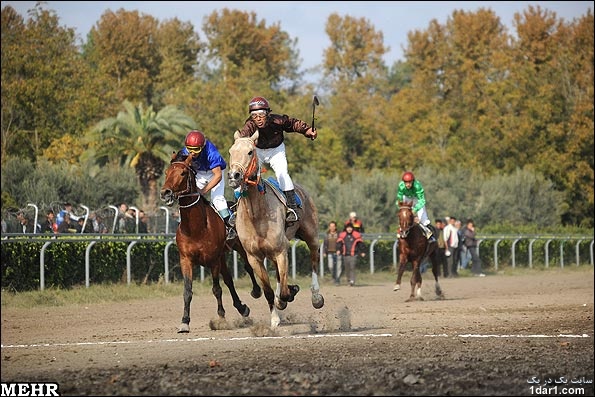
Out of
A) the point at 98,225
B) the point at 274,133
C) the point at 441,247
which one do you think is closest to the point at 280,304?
the point at 274,133

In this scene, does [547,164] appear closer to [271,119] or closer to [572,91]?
[572,91]

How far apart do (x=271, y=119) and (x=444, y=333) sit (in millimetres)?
3753

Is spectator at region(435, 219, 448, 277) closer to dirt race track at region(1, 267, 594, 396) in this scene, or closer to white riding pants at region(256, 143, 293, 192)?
dirt race track at region(1, 267, 594, 396)

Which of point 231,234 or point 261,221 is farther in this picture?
point 231,234

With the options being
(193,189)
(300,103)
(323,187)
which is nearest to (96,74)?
(300,103)

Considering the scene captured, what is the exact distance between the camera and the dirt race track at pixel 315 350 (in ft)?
28.9

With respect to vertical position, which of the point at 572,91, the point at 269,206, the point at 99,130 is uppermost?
the point at 572,91

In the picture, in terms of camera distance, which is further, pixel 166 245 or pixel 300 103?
pixel 300 103

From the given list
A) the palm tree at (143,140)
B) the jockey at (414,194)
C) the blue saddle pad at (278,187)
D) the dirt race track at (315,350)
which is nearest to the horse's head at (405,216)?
the jockey at (414,194)

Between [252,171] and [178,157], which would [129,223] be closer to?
[178,157]

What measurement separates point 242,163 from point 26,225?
39.5ft

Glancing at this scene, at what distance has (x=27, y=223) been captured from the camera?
24.9m

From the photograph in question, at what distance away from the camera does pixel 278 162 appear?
50.9ft

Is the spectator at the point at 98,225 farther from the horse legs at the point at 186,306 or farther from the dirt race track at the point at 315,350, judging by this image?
the horse legs at the point at 186,306
